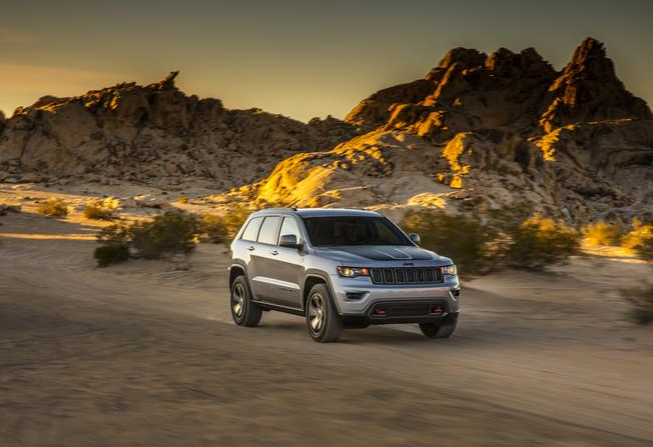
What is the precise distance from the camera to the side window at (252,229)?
1357 cm

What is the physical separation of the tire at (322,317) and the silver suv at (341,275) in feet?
0.04

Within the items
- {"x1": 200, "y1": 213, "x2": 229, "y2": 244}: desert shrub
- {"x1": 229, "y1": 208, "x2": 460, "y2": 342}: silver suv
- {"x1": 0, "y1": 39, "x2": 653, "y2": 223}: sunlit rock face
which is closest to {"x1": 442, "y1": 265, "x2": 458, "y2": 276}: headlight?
{"x1": 229, "y1": 208, "x2": 460, "y2": 342}: silver suv

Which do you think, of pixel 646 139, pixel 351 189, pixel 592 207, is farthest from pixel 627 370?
pixel 646 139

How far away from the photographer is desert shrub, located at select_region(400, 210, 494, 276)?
19.7 metres

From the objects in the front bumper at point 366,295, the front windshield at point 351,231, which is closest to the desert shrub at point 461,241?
the front windshield at point 351,231

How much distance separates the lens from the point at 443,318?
11.6 m

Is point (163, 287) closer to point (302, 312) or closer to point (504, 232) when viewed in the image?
point (504, 232)

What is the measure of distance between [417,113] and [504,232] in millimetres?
54156

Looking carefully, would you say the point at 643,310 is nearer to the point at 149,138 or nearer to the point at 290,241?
the point at 290,241

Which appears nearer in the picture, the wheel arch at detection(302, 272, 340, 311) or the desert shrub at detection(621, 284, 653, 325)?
the wheel arch at detection(302, 272, 340, 311)

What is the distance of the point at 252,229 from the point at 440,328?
3386 mm

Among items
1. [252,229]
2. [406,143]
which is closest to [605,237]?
[252,229]

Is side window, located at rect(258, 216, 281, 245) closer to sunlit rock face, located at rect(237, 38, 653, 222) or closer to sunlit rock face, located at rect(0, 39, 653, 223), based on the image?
sunlit rock face, located at rect(237, 38, 653, 222)

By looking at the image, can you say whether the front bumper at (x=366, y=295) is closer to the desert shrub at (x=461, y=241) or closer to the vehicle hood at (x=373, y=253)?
the vehicle hood at (x=373, y=253)
